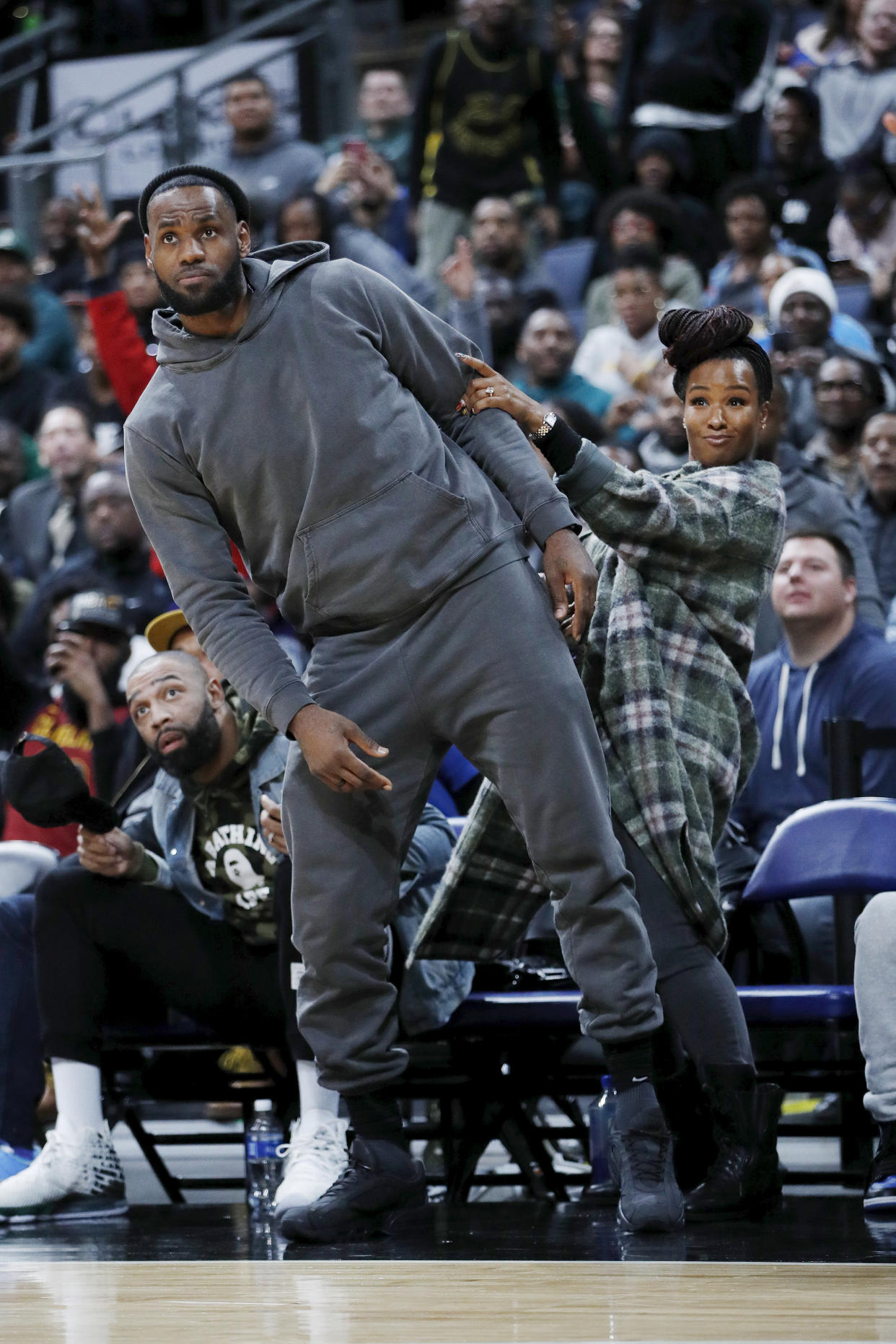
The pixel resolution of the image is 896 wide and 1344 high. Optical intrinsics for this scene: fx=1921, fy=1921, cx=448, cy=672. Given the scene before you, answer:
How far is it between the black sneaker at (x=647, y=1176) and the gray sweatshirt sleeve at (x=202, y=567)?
0.91 m

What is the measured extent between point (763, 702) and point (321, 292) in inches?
76.5

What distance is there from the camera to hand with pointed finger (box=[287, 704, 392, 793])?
10.0ft

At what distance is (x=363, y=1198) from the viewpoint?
3.20m

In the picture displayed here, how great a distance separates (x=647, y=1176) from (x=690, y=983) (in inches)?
13.9

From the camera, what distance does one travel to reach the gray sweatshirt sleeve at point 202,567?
3227 millimetres

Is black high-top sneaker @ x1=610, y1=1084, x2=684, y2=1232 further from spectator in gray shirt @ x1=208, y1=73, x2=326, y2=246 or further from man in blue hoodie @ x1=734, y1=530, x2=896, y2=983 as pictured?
spectator in gray shirt @ x1=208, y1=73, x2=326, y2=246

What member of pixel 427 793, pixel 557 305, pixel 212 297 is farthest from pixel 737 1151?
pixel 557 305

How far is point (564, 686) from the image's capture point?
315 cm

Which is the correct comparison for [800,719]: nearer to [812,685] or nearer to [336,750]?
[812,685]

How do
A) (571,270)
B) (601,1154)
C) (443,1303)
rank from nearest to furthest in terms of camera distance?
1. (443,1303)
2. (601,1154)
3. (571,270)

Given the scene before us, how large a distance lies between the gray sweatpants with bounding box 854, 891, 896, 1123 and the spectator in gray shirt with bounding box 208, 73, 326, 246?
635cm

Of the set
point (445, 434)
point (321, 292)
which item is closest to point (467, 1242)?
point (445, 434)

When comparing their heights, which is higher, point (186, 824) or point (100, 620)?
point (100, 620)

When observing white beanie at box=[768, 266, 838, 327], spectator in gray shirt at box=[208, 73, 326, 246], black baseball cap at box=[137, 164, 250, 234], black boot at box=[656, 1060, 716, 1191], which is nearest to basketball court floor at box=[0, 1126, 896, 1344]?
black boot at box=[656, 1060, 716, 1191]
